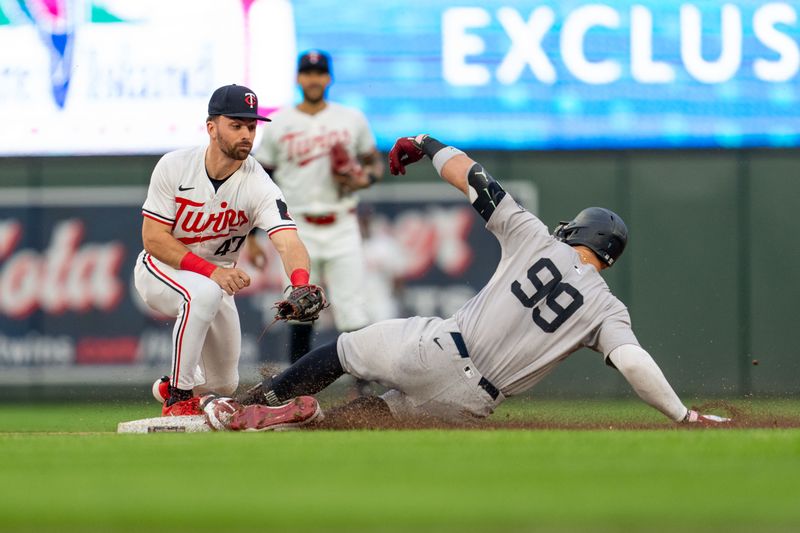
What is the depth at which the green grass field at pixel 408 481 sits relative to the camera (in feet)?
10.1

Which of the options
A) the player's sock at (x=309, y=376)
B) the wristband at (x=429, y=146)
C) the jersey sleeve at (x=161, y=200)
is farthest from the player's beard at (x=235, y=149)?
the player's sock at (x=309, y=376)

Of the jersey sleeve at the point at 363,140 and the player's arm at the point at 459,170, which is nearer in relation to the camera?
the player's arm at the point at 459,170

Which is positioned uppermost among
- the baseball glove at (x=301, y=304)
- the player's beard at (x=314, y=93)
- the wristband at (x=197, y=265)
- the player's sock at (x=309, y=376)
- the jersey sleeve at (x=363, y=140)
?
the player's beard at (x=314, y=93)

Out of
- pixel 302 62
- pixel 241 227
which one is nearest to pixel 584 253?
pixel 241 227

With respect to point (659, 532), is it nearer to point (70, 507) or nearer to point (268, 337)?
point (70, 507)

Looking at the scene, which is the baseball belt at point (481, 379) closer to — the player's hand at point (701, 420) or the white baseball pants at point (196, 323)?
the player's hand at point (701, 420)

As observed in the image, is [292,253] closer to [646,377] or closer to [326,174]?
[646,377]

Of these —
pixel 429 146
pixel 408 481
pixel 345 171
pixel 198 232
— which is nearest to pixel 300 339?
pixel 345 171

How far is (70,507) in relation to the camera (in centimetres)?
335

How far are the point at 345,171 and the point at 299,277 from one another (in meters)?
2.48

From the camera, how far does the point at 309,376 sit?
6.07 m

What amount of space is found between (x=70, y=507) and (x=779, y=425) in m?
3.71

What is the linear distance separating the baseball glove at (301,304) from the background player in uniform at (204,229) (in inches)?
3.8

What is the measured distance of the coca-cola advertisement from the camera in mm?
10422
